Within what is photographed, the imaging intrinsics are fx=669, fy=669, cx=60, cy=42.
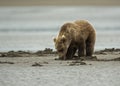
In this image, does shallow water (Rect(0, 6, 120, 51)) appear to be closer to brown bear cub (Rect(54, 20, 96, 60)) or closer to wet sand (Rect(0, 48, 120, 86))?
brown bear cub (Rect(54, 20, 96, 60))

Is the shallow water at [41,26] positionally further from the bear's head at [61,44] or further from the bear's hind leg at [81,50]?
the bear's head at [61,44]

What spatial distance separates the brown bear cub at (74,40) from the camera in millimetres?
18219

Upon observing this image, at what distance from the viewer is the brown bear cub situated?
1822cm

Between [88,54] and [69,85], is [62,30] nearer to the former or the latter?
[88,54]

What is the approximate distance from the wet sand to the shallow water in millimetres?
5818

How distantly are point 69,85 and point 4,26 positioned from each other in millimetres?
31043

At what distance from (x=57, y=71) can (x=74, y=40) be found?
2.97m

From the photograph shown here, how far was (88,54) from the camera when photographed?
1958cm

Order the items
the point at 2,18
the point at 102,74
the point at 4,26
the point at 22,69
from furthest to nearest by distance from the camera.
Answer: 1. the point at 2,18
2. the point at 4,26
3. the point at 22,69
4. the point at 102,74

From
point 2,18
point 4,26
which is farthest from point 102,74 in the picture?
point 2,18

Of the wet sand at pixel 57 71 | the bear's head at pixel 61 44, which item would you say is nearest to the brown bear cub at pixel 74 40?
the bear's head at pixel 61 44

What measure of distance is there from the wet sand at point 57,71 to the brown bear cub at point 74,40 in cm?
40

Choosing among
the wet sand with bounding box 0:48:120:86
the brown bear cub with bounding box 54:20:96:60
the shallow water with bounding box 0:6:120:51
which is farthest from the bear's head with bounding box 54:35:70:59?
the shallow water with bounding box 0:6:120:51

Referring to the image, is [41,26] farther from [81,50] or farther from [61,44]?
[61,44]
